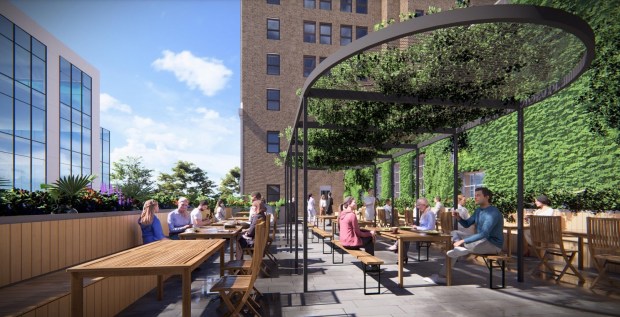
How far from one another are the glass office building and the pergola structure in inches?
854

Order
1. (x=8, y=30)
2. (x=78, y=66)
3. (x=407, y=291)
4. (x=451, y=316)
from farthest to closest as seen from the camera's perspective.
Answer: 1. (x=78, y=66)
2. (x=8, y=30)
3. (x=407, y=291)
4. (x=451, y=316)

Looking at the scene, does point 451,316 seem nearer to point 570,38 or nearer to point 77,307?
point 570,38

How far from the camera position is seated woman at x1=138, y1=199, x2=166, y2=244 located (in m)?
6.70

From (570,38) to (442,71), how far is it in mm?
1839

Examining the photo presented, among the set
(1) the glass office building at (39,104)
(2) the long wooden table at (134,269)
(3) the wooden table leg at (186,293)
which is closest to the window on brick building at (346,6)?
(1) the glass office building at (39,104)

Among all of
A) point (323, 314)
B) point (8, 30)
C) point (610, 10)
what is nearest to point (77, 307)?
point (323, 314)

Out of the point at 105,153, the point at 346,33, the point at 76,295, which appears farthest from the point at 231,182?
the point at 76,295

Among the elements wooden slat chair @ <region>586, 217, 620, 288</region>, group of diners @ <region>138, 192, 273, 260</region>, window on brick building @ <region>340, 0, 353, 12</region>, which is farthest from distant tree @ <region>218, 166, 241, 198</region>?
wooden slat chair @ <region>586, 217, 620, 288</region>

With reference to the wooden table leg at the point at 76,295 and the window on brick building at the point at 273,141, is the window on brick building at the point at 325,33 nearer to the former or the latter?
the window on brick building at the point at 273,141

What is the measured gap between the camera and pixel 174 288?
626 cm

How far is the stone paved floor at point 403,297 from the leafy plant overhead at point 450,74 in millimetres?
3401

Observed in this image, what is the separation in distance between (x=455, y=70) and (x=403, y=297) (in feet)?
12.4

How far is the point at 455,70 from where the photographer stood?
20.2 ft

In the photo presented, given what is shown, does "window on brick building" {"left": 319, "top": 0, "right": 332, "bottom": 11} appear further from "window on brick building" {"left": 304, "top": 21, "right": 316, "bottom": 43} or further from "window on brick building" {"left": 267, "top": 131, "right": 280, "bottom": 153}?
"window on brick building" {"left": 267, "top": 131, "right": 280, "bottom": 153}
